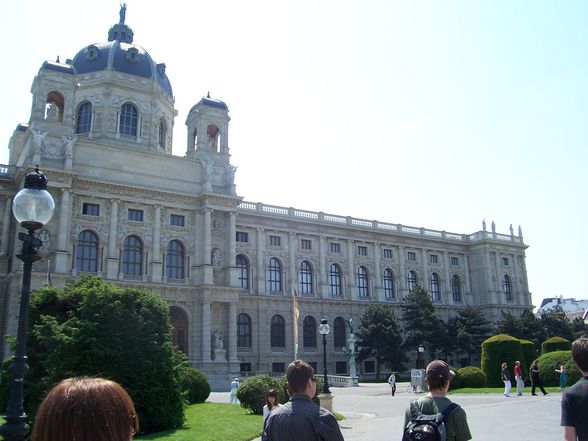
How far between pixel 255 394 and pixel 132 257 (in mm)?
27521

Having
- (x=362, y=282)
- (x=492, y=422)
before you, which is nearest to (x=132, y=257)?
(x=362, y=282)

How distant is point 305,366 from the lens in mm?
5609

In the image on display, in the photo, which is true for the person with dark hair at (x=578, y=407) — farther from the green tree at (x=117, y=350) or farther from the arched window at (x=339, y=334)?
the arched window at (x=339, y=334)

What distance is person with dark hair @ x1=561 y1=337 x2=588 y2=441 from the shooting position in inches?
205

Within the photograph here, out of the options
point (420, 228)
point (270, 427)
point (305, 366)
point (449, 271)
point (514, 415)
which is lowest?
point (514, 415)

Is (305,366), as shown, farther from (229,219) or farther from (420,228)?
(420,228)

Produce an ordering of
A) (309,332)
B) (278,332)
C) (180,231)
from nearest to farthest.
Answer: (180,231)
(278,332)
(309,332)

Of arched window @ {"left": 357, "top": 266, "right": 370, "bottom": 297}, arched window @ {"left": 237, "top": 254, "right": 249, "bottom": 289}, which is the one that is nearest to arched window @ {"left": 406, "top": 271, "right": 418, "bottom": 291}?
arched window @ {"left": 357, "top": 266, "right": 370, "bottom": 297}

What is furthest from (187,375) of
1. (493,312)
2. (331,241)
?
(493,312)

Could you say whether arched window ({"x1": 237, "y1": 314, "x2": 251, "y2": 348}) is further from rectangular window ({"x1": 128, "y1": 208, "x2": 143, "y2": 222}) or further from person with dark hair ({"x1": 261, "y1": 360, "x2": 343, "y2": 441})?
person with dark hair ({"x1": 261, "y1": 360, "x2": 343, "y2": 441})

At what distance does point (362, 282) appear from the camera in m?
65.0

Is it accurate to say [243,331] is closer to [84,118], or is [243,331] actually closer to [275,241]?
[275,241]

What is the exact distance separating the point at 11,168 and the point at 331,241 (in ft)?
108

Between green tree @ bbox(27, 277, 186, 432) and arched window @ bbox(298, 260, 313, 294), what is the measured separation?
133ft
